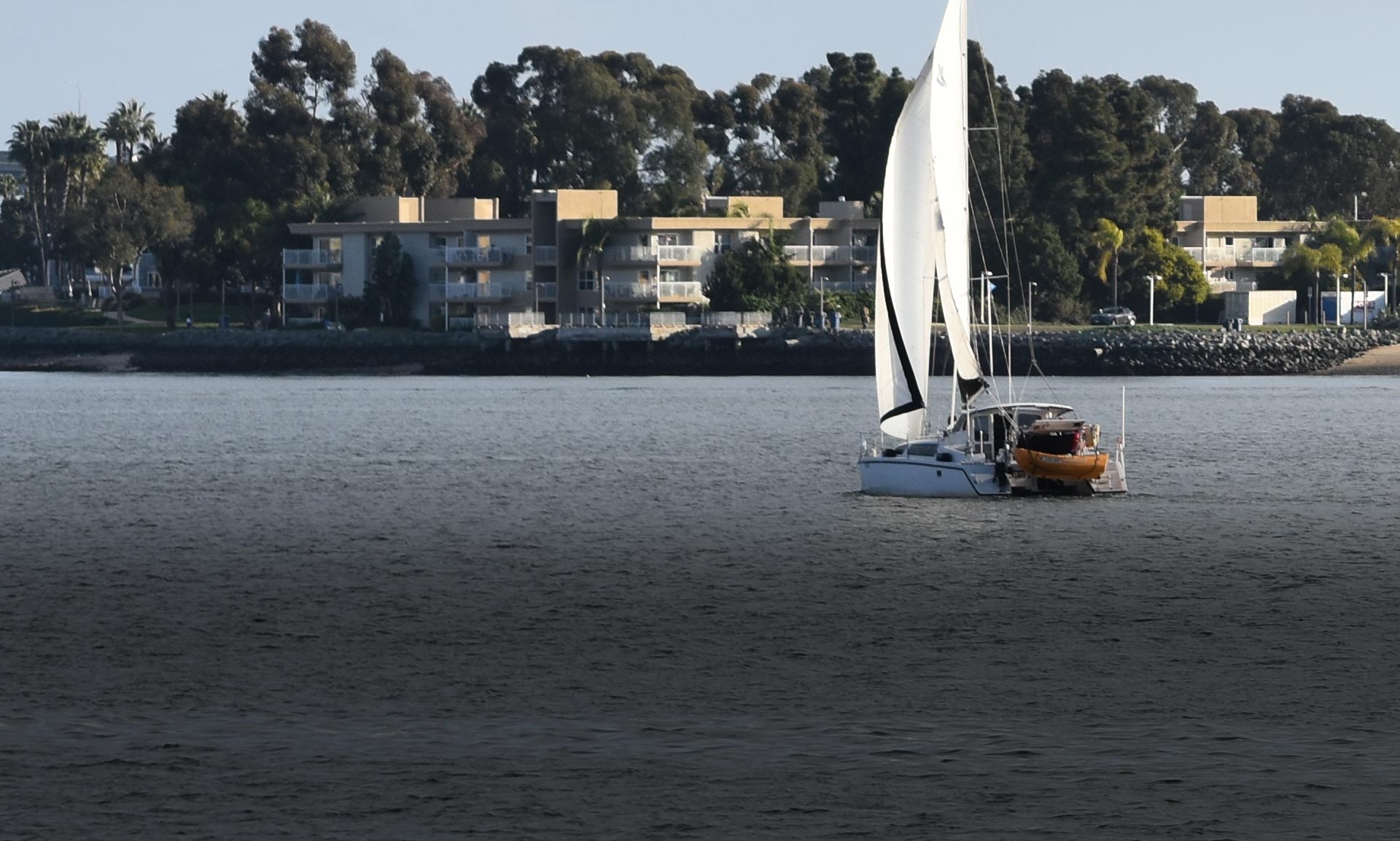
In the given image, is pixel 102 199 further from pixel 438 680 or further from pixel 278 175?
pixel 438 680

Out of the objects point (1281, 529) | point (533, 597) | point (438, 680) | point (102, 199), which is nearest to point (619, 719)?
point (438, 680)

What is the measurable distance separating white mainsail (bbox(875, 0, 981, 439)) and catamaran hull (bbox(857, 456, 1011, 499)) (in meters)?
1.16

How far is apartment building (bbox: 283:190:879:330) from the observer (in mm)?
144125

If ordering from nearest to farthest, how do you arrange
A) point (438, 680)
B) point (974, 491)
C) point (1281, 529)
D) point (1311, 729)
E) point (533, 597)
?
point (1311, 729)
point (438, 680)
point (533, 597)
point (1281, 529)
point (974, 491)

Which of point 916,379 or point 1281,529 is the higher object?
point 916,379

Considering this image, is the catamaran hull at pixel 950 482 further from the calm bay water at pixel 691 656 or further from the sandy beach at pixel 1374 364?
the sandy beach at pixel 1374 364

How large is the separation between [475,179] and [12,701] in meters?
162

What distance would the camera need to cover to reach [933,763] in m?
21.2

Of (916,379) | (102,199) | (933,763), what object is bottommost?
(933,763)

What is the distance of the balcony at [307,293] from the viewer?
155875 mm

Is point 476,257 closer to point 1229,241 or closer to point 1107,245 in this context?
point 1107,245

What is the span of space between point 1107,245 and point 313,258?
58899mm

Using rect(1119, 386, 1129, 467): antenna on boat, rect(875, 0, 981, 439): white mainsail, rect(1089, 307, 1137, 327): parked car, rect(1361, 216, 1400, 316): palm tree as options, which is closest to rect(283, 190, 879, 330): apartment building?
rect(1089, 307, 1137, 327): parked car

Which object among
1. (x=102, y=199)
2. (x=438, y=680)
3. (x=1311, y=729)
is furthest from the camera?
(x=102, y=199)
